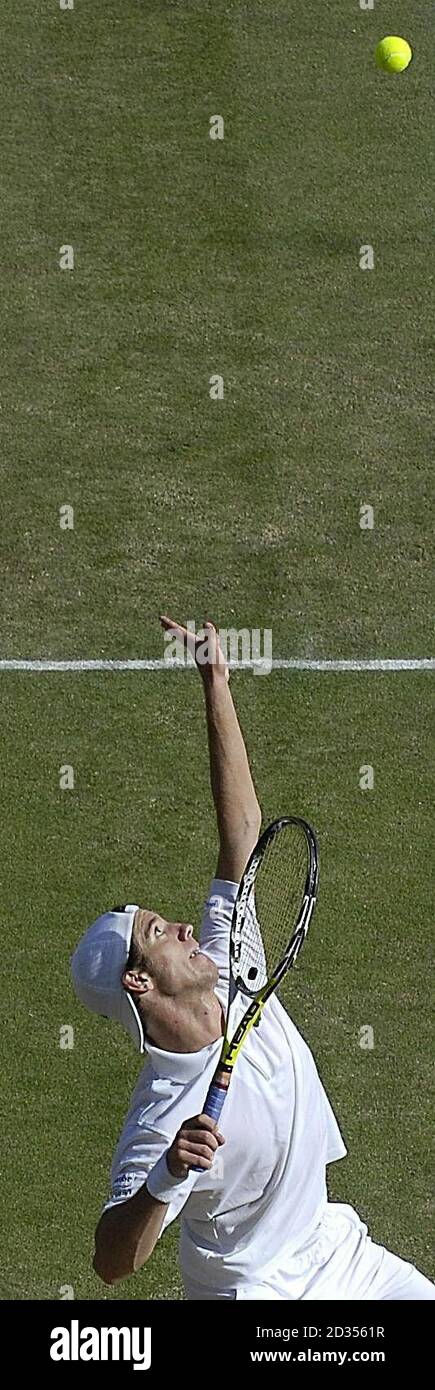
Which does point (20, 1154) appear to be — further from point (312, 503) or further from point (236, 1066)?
point (312, 503)

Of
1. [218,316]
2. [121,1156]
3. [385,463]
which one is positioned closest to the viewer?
[121,1156]

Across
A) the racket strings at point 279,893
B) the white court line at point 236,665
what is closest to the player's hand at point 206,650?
the racket strings at point 279,893

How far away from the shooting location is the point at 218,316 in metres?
11.4

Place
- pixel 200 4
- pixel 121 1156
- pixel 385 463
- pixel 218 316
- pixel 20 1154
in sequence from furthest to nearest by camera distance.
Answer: pixel 200 4 < pixel 218 316 < pixel 385 463 < pixel 20 1154 < pixel 121 1156

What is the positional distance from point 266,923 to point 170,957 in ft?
2.81

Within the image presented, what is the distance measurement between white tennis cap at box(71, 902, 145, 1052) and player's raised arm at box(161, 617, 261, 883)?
2.51 feet

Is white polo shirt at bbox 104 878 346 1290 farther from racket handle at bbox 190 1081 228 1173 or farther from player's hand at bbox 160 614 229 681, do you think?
player's hand at bbox 160 614 229 681

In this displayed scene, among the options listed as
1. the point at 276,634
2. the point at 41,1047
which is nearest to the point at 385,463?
the point at 276,634

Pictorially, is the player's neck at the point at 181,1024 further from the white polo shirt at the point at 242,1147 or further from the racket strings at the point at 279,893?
the racket strings at the point at 279,893

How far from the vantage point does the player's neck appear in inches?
232

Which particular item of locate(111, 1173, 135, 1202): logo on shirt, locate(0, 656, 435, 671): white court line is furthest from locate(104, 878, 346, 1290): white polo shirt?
locate(0, 656, 435, 671): white court line

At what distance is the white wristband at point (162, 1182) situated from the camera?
532 cm

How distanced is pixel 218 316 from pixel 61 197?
63.4 inches

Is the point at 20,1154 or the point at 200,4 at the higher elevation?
the point at 200,4
